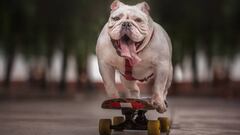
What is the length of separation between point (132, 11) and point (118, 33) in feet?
0.98

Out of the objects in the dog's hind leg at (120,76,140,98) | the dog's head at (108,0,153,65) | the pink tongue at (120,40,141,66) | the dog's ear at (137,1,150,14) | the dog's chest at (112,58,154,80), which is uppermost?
the dog's ear at (137,1,150,14)

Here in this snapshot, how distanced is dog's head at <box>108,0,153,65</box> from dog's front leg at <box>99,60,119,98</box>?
1.22 feet

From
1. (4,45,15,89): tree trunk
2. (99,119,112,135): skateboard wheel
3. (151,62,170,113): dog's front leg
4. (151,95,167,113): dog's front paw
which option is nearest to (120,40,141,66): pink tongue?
(151,62,170,113): dog's front leg

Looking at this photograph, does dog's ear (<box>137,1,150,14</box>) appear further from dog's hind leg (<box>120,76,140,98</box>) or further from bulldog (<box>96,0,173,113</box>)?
dog's hind leg (<box>120,76,140,98</box>)

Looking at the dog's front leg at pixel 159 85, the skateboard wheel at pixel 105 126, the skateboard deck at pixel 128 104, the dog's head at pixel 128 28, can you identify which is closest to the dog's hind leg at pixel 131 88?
the skateboard wheel at pixel 105 126

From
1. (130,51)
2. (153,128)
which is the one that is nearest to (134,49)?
(130,51)

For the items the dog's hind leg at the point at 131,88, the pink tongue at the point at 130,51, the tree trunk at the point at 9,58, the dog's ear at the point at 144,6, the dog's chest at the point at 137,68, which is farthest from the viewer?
Result: the tree trunk at the point at 9,58

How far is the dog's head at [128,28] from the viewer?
596 centimetres

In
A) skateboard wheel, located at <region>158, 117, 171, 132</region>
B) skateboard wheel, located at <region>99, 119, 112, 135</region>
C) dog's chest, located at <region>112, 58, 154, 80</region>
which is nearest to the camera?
dog's chest, located at <region>112, 58, 154, 80</region>

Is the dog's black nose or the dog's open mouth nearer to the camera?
the dog's black nose

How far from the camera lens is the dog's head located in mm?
5965

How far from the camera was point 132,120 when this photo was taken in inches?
267

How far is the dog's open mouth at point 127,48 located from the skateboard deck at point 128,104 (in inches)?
16.3

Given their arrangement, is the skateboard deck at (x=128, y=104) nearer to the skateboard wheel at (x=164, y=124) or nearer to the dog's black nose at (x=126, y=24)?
the dog's black nose at (x=126, y=24)
